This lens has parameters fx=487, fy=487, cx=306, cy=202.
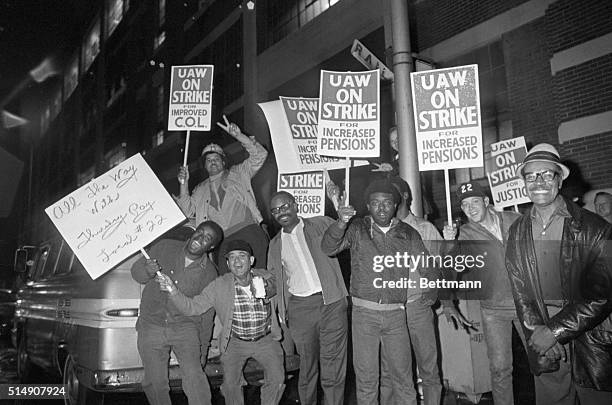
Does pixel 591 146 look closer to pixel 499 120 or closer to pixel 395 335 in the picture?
pixel 499 120

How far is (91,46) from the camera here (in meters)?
39.7

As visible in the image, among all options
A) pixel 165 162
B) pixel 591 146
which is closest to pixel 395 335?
pixel 591 146

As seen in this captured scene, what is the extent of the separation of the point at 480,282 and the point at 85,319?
3.59m

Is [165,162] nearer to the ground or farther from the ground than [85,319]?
farther from the ground

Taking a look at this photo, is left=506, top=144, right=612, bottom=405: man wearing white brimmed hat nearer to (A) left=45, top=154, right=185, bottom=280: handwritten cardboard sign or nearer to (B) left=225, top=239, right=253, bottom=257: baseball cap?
(B) left=225, top=239, right=253, bottom=257: baseball cap

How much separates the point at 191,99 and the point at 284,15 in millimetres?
11561

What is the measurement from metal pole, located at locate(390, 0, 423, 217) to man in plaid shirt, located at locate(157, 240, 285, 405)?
189 cm

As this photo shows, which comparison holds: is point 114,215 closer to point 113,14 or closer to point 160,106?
point 160,106

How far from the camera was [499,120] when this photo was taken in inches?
409

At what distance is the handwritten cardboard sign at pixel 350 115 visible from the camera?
518 cm

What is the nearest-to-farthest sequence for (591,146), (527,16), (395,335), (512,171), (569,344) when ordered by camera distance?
(569,344)
(395,335)
(512,171)
(591,146)
(527,16)

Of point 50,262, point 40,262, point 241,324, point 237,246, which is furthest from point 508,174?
point 40,262

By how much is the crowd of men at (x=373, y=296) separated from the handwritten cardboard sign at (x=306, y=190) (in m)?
2.00

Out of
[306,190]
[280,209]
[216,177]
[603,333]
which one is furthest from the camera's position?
[306,190]
